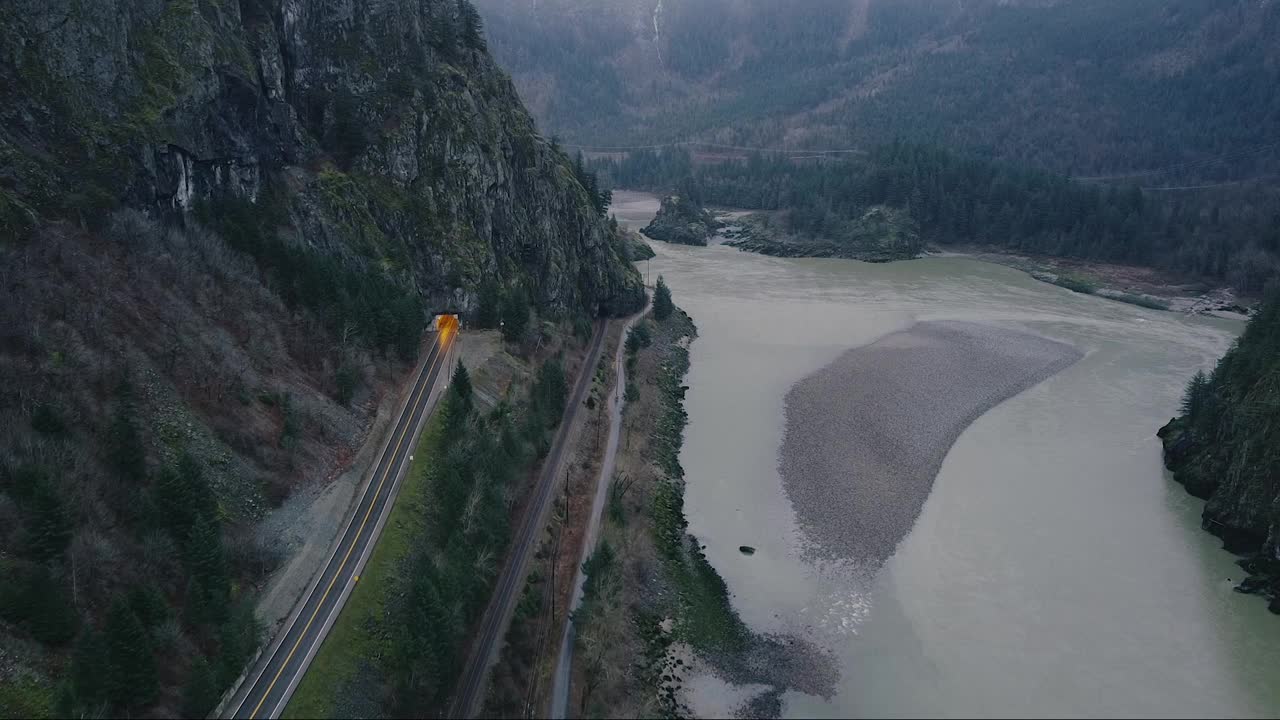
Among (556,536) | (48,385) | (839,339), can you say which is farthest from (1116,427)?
(48,385)

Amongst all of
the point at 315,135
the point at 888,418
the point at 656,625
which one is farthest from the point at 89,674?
the point at 888,418

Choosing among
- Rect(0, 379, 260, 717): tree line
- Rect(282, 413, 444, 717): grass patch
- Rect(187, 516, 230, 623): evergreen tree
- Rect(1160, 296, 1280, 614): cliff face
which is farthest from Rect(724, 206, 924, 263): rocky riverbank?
Rect(187, 516, 230, 623): evergreen tree

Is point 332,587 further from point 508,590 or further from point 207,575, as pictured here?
point 508,590

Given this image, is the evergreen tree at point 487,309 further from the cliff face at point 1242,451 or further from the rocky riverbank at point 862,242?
the rocky riverbank at point 862,242

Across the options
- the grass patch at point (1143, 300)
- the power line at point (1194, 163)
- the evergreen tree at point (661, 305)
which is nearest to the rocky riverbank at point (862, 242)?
the grass patch at point (1143, 300)

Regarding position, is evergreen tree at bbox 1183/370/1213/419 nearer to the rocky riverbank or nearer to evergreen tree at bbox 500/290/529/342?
evergreen tree at bbox 500/290/529/342

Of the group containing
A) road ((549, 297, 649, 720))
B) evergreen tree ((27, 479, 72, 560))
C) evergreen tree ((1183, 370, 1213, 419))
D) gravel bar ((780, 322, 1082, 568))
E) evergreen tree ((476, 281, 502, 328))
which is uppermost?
evergreen tree ((27, 479, 72, 560))
